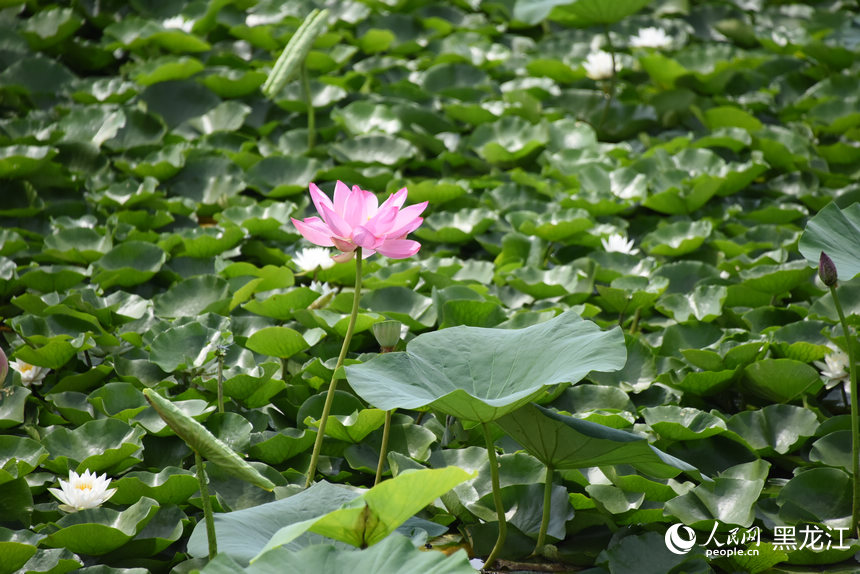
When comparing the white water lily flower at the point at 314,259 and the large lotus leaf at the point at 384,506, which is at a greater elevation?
the large lotus leaf at the point at 384,506

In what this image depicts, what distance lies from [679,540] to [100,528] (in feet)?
3.01

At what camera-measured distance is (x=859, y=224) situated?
159 cm

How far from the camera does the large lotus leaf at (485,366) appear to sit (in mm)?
1201

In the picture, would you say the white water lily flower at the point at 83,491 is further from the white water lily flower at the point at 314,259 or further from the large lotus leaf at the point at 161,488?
the white water lily flower at the point at 314,259

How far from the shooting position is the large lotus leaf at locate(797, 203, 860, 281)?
1.47 meters

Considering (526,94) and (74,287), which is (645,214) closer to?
(526,94)

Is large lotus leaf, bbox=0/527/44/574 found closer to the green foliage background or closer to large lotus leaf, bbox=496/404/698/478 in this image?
the green foliage background

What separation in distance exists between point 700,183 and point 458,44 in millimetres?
1552

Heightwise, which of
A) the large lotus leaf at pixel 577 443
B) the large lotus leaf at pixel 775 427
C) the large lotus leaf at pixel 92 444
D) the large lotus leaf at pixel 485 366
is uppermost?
the large lotus leaf at pixel 485 366

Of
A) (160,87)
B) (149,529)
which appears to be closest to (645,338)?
(149,529)

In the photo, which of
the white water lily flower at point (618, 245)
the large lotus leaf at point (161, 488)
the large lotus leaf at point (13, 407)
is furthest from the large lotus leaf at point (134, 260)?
the white water lily flower at point (618, 245)

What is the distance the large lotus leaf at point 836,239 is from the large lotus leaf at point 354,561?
2.78 feet

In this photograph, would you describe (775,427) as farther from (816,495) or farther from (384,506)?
(384,506)

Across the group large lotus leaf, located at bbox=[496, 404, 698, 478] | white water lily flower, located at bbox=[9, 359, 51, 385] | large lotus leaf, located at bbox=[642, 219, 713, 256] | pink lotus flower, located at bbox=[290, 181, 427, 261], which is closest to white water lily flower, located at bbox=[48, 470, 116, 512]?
white water lily flower, located at bbox=[9, 359, 51, 385]
